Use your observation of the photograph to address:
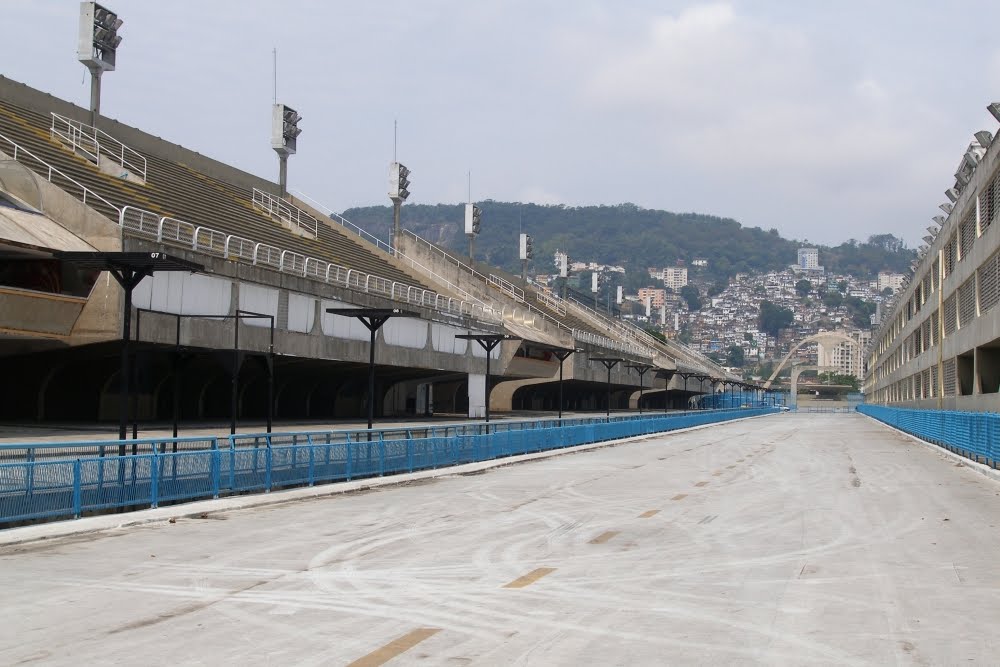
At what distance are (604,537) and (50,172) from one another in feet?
96.5

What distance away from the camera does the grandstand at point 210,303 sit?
109 feet

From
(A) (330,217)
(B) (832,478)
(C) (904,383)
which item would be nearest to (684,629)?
(B) (832,478)

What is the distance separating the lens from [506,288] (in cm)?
8750

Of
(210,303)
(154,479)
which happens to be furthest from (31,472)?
(210,303)

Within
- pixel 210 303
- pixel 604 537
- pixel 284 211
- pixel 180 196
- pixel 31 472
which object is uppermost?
pixel 284 211

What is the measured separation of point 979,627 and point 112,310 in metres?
29.4

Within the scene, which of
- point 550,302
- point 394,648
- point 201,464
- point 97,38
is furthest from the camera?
point 550,302

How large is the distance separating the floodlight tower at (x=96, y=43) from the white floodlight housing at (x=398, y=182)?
29.4m

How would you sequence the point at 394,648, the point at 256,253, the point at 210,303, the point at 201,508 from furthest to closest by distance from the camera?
the point at 256,253 < the point at 210,303 < the point at 201,508 < the point at 394,648

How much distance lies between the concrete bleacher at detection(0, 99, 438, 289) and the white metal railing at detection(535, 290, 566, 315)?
3149 cm

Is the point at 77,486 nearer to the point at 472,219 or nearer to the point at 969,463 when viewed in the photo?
the point at 969,463

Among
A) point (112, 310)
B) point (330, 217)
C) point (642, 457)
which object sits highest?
point (330, 217)

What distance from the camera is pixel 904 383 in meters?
89.6

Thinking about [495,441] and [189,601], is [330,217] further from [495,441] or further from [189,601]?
[189,601]
